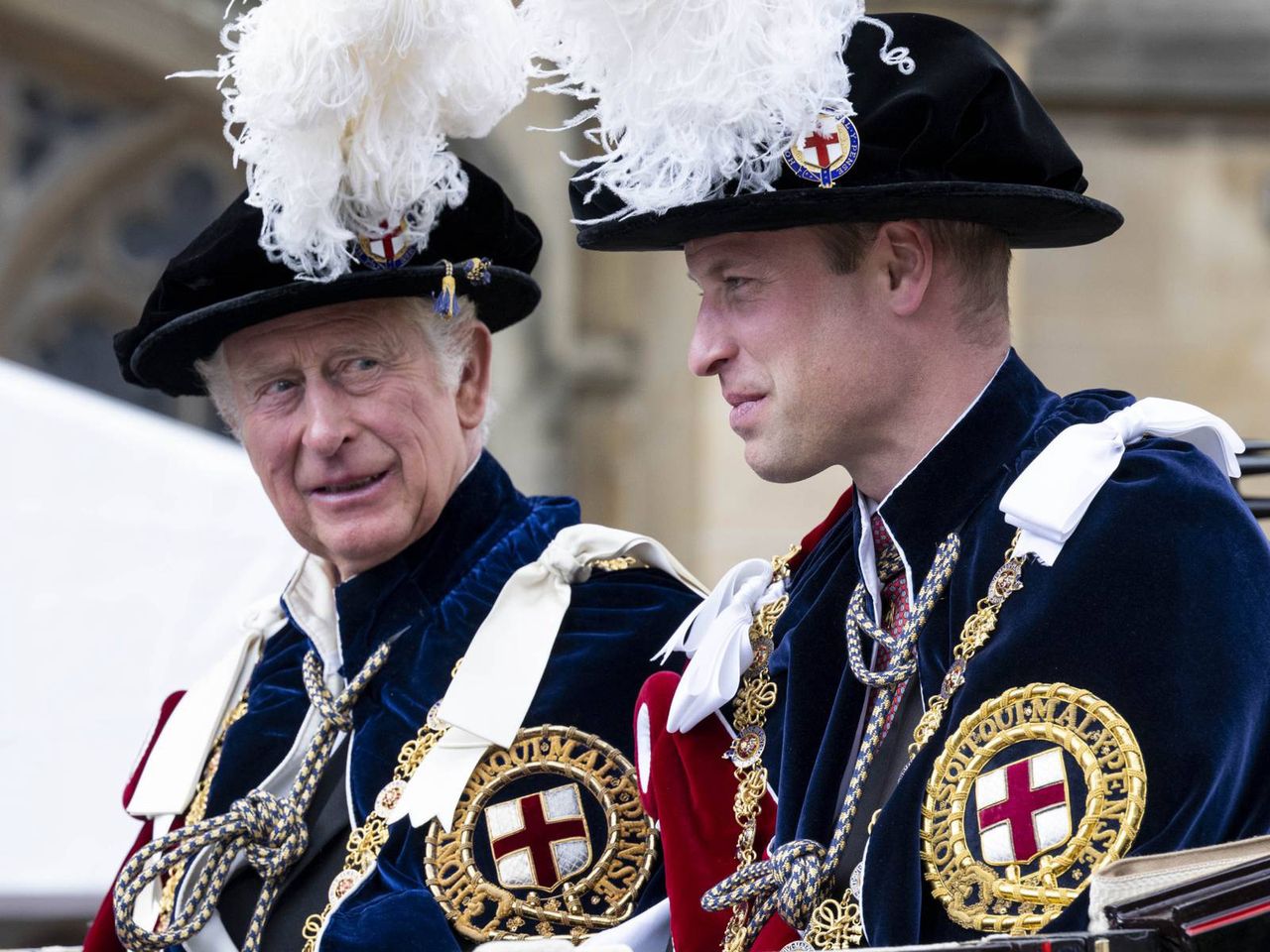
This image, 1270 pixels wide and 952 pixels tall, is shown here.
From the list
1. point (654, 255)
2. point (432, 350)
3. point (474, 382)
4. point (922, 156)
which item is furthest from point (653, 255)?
point (922, 156)

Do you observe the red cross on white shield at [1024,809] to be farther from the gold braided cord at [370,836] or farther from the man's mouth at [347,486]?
the man's mouth at [347,486]

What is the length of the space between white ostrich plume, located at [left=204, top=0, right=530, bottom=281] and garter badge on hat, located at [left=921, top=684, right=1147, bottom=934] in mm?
1443

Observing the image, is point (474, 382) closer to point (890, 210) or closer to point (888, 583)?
point (888, 583)

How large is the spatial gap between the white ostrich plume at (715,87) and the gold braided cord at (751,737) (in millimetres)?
653

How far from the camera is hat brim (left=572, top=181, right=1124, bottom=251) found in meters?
2.37

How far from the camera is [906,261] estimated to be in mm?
2459

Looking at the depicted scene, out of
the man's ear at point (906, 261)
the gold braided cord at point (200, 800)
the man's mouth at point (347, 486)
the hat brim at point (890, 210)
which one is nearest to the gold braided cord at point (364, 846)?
the gold braided cord at point (200, 800)

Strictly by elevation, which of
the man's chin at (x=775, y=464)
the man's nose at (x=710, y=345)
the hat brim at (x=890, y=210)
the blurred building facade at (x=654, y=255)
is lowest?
the man's chin at (x=775, y=464)

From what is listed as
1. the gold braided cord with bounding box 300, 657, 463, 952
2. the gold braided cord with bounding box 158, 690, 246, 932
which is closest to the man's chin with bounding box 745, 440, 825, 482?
the gold braided cord with bounding box 300, 657, 463, 952

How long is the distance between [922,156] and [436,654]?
1.31 meters

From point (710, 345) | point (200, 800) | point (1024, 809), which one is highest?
point (710, 345)

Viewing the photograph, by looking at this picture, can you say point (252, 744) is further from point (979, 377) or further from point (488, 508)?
point (979, 377)

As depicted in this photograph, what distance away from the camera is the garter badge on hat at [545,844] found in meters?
2.97

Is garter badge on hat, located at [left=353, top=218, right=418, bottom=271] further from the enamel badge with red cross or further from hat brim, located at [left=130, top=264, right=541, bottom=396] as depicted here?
the enamel badge with red cross
